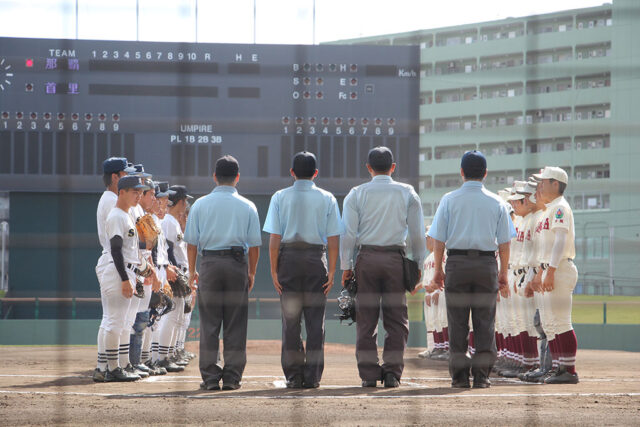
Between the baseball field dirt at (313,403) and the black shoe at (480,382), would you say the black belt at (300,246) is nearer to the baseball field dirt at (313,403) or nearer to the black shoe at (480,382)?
the baseball field dirt at (313,403)

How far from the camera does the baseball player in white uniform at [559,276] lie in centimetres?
579

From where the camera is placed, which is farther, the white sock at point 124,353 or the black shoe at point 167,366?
the black shoe at point 167,366

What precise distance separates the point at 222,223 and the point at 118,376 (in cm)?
120

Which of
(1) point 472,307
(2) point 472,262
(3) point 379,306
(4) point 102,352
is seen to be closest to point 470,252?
(2) point 472,262

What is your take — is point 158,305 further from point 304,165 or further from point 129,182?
point 304,165

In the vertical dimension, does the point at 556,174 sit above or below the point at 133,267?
above

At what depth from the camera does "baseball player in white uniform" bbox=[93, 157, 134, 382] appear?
18.3 feet

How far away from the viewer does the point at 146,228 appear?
5918 millimetres

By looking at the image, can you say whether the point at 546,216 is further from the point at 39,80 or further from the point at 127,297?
the point at 39,80

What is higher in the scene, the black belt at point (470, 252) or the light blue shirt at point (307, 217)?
the light blue shirt at point (307, 217)

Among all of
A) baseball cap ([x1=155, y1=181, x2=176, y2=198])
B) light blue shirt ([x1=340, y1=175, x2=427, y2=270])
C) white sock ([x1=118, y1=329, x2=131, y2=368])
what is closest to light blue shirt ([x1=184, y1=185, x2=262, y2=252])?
light blue shirt ([x1=340, y1=175, x2=427, y2=270])

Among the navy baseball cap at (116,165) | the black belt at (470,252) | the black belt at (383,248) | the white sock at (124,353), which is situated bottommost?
the white sock at (124,353)

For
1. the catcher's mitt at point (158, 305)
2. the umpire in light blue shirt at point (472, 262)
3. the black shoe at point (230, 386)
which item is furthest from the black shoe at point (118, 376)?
the umpire in light blue shirt at point (472, 262)

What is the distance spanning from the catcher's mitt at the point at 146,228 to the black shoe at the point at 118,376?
0.80 metres
